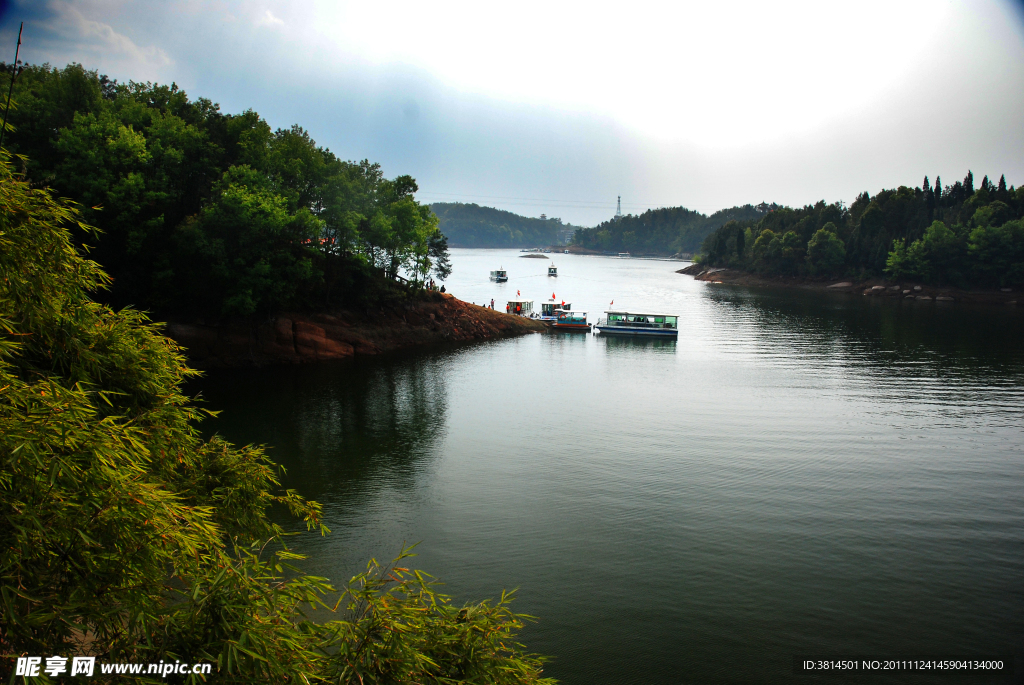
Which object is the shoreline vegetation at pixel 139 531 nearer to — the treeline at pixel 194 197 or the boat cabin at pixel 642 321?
the treeline at pixel 194 197

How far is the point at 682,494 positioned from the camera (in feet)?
66.2

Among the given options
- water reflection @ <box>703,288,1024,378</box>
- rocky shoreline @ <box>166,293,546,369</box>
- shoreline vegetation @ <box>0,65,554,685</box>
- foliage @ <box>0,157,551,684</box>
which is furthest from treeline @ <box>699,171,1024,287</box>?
foliage @ <box>0,157,551,684</box>

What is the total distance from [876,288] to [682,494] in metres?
99.4

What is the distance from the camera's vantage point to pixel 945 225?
10225cm

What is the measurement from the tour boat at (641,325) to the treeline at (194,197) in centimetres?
2446

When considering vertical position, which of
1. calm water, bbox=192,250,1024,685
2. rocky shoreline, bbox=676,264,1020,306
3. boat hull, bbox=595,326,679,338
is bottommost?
calm water, bbox=192,250,1024,685

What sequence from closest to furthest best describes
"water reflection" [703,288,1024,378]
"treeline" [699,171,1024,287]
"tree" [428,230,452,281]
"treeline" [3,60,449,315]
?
"treeline" [3,60,449,315], "water reflection" [703,288,1024,378], "tree" [428,230,452,281], "treeline" [699,171,1024,287]

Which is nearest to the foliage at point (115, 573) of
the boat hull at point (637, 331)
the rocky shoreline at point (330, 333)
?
the rocky shoreline at point (330, 333)

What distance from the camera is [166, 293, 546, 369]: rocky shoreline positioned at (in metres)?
37.0

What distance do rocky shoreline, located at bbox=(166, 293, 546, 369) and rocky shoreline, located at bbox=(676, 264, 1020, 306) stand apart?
76.8m

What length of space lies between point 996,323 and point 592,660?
2955 inches

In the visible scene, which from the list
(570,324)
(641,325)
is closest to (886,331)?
(641,325)

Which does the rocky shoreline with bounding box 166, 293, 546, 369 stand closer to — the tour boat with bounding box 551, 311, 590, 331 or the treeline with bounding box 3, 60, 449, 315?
the treeline with bounding box 3, 60, 449, 315

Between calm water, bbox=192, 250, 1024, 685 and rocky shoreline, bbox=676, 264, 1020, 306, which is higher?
rocky shoreline, bbox=676, 264, 1020, 306
